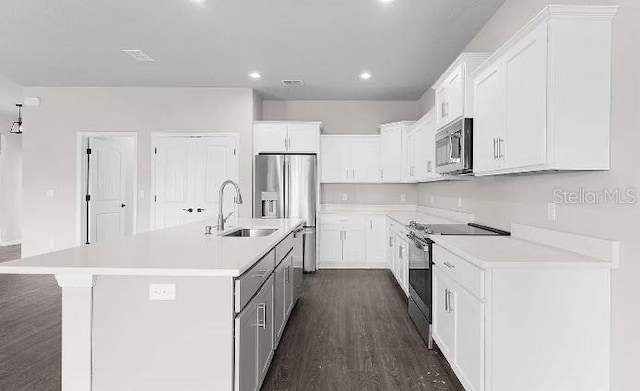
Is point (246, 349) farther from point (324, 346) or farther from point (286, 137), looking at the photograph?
point (286, 137)

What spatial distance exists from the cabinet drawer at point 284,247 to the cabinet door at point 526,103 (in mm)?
1668

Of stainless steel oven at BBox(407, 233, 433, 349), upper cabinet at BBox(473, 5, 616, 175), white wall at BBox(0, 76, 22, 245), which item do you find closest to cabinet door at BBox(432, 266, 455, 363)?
stainless steel oven at BBox(407, 233, 433, 349)

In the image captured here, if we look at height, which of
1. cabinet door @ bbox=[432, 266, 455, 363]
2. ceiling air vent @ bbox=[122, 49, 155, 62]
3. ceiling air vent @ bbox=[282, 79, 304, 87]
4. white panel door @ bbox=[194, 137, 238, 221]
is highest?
ceiling air vent @ bbox=[122, 49, 155, 62]

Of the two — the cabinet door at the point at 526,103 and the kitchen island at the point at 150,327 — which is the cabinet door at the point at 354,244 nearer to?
the cabinet door at the point at 526,103

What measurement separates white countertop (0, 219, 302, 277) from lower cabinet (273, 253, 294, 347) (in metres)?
0.45

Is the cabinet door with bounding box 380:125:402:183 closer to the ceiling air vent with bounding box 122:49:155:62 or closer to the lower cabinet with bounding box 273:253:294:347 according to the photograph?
the lower cabinet with bounding box 273:253:294:347

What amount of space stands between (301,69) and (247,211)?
7.65 ft

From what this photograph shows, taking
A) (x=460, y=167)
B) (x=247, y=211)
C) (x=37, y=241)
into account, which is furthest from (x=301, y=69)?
(x=37, y=241)

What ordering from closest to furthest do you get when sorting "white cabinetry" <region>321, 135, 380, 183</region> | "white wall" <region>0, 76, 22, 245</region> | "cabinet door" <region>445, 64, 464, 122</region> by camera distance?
1. "cabinet door" <region>445, 64, 464, 122</region>
2. "white cabinetry" <region>321, 135, 380, 183</region>
3. "white wall" <region>0, 76, 22, 245</region>

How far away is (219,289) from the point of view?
1.90 meters

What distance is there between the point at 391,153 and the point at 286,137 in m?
1.62

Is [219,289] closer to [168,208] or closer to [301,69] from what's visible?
[301,69]

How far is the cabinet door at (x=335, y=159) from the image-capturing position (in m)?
6.74

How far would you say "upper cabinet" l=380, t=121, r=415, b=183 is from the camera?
20.5 ft
